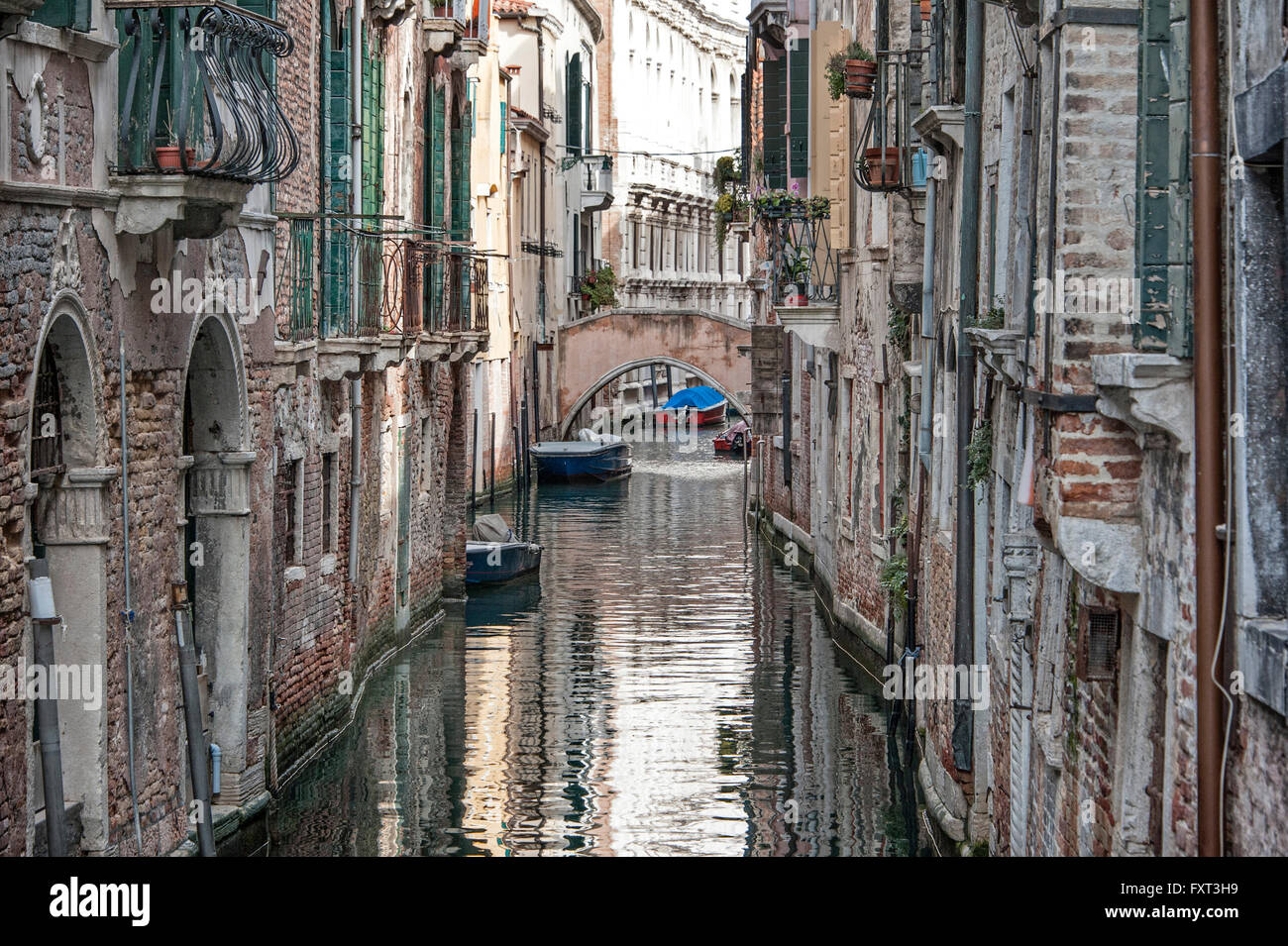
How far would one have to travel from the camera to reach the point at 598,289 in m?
49.0

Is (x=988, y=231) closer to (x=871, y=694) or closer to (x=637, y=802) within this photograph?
(x=637, y=802)

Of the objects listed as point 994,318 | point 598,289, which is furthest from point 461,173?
point 598,289

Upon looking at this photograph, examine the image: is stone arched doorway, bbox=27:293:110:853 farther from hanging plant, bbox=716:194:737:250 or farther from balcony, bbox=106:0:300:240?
hanging plant, bbox=716:194:737:250

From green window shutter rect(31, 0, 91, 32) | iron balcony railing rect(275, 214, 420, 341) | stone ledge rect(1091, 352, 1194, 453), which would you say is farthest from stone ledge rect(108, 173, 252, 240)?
stone ledge rect(1091, 352, 1194, 453)

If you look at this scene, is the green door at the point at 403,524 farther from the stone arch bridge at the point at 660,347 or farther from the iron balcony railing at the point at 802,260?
the stone arch bridge at the point at 660,347

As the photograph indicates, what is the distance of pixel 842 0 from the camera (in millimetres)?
23219

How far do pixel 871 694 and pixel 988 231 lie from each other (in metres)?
7.06

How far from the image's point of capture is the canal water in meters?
12.9

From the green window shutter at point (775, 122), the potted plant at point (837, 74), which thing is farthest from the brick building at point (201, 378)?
the green window shutter at point (775, 122)

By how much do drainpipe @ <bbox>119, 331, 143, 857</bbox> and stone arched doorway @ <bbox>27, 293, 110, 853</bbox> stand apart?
0.83 feet

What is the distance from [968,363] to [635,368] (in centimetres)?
3130

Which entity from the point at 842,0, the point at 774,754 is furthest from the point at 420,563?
the point at 842,0

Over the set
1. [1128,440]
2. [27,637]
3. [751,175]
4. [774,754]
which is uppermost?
[751,175]

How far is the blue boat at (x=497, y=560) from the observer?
2458 centimetres
